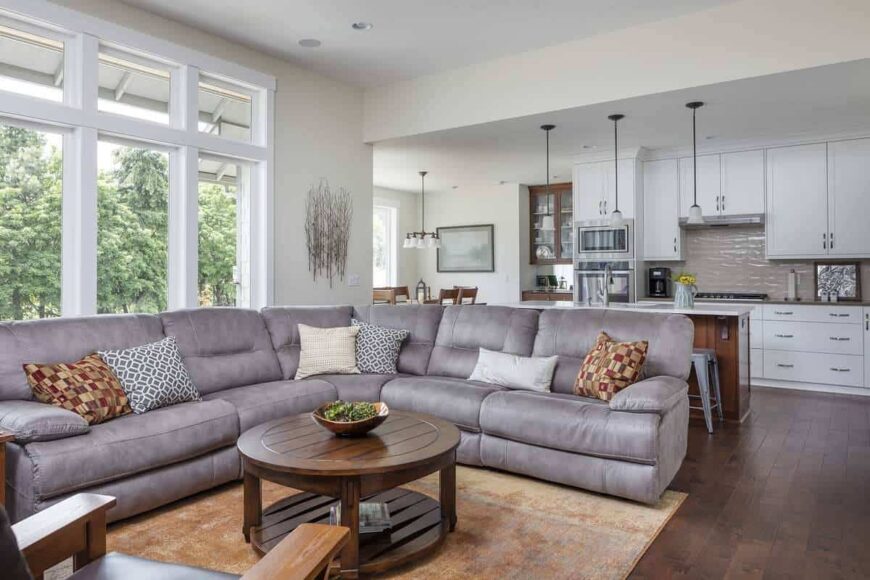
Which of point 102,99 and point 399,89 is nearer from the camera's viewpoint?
point 102,99

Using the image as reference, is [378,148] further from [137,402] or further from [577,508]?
[577,508]

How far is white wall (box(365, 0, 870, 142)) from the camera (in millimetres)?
3863

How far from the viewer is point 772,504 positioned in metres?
2.96

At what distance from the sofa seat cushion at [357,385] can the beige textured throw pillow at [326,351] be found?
0.28 feet

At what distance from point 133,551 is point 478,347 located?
241cm

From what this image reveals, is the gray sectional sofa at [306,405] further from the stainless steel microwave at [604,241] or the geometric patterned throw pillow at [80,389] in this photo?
the stainless steel microwave at [604,241]

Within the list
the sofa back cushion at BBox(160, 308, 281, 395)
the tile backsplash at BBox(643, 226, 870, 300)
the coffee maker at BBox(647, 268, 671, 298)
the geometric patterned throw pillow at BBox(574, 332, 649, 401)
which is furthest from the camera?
the coffee maker at BBox(647, 268, 671, 298)

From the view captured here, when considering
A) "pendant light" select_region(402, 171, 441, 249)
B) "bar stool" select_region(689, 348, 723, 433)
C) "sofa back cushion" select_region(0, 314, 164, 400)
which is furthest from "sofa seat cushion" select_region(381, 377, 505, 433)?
"pendant light" select_region(402, 171, 441, 249)

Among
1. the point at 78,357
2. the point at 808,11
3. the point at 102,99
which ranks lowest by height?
the point at 78,357

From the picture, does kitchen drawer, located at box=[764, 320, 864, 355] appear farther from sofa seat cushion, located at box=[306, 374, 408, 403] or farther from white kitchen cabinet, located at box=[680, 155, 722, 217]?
sofa seat cushion, located at box=[306, 374, 408, 403]

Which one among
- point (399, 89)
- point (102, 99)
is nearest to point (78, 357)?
point (102, 99)

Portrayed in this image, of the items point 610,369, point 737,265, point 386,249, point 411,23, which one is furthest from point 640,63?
point 386,249

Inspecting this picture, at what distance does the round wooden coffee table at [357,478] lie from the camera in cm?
217

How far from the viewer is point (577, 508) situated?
290cm
